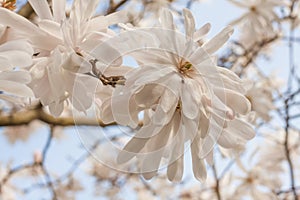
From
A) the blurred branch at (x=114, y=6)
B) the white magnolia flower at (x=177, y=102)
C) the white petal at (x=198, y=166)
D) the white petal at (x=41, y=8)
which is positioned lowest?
the blurred branch at (x=114, y=6)

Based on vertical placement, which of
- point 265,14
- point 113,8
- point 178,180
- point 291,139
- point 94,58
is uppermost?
point 94,58

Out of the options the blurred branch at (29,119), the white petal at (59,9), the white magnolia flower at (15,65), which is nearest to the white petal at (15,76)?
the white magnolia flower at (15,65)

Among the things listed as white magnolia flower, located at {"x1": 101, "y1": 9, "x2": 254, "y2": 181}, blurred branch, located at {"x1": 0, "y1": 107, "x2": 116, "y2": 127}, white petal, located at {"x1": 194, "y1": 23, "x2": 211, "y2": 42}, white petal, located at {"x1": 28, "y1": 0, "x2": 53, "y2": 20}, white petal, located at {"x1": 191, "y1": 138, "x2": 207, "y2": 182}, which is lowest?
blurred branch, located at {"x1": 0, "y1": 107, "x2": 116, "y2": 127}

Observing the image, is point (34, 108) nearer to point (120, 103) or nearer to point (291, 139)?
point (120, 103)

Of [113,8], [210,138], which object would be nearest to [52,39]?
[210,138]

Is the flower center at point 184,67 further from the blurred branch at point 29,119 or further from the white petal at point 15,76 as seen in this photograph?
the blurred branch at point 29,119

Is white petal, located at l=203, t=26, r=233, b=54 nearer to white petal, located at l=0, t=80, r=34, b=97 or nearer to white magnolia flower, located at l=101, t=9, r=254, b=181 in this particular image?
white magnolia flower, located at l=101, t=9, r=254, b=181

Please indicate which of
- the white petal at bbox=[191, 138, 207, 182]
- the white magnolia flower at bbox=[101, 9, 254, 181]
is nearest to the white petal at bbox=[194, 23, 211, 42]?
the white magnolia flower at bbox=[101, 9, 254, 181]
